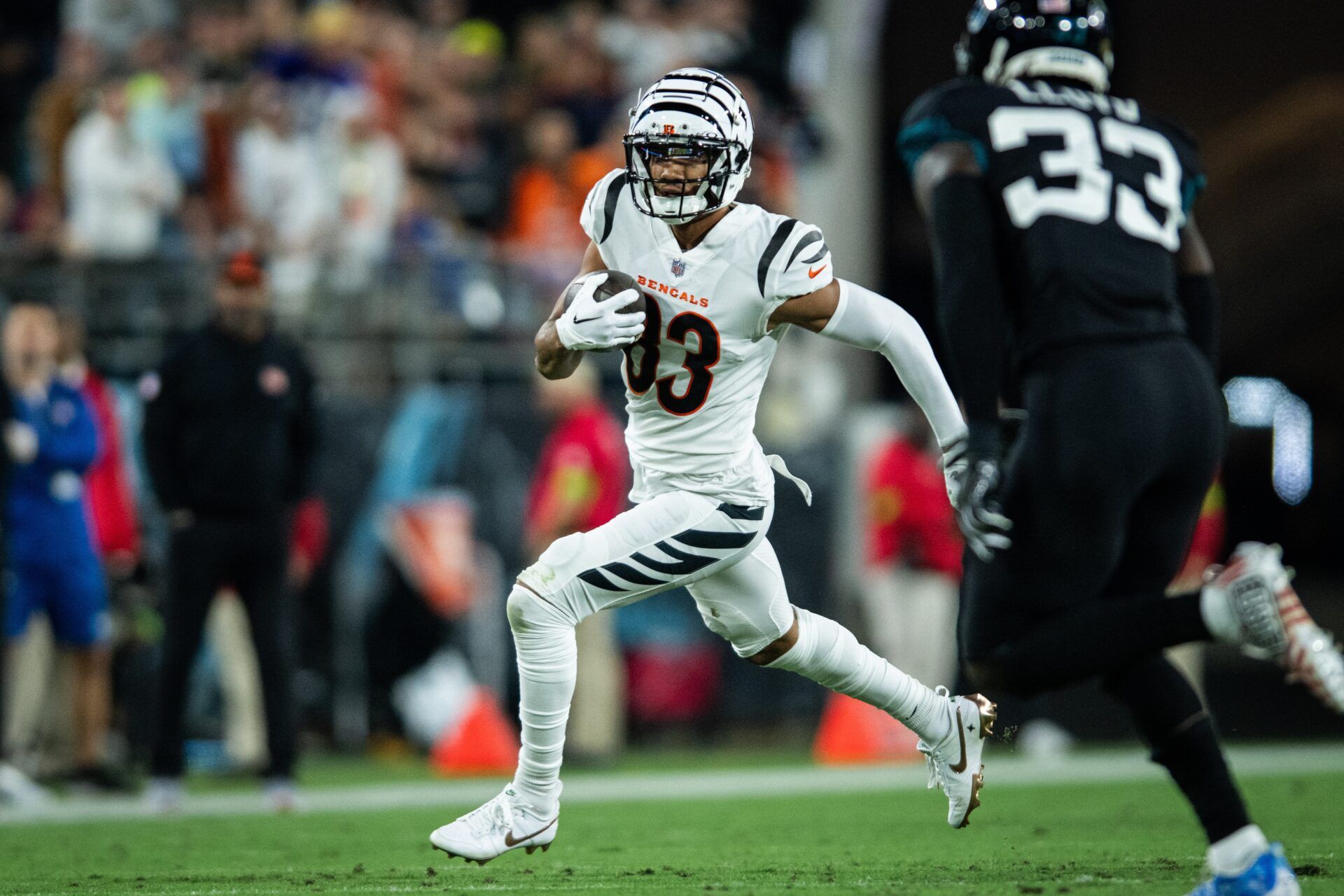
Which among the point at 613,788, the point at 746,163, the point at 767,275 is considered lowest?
the point at 613,788

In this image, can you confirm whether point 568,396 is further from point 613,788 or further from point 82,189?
point 82,189

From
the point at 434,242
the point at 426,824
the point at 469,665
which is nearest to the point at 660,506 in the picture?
the point at 426,824

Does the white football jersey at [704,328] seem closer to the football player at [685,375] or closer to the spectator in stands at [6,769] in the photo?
the football player at [685,375]

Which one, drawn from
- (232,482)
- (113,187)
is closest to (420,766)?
(232,482)

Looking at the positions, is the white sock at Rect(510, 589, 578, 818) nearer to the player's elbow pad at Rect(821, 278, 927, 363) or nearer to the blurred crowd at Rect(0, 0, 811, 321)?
the player's elbow pad at Rect(821, 278, 927, 363)

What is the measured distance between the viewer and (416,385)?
10359mm

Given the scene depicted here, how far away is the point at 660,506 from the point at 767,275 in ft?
2.10

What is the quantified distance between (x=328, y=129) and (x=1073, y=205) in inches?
309

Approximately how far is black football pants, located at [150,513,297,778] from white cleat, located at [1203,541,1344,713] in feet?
15.6

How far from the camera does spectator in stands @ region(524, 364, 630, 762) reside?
9258 mm

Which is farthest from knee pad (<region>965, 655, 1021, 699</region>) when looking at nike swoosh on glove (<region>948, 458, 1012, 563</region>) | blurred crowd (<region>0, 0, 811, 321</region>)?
blurred crowd (<region>0, 0, 811, 321</region>)

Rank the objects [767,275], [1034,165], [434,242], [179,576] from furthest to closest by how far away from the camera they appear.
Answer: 1. [434,242]
2. [179,576]
3. [767,275]
4. [1034,165]

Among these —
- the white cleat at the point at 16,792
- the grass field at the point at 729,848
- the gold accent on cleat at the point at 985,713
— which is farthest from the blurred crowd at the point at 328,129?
the gold accent on cleat at the point at 985,713

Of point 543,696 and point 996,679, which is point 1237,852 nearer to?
point 996,679
